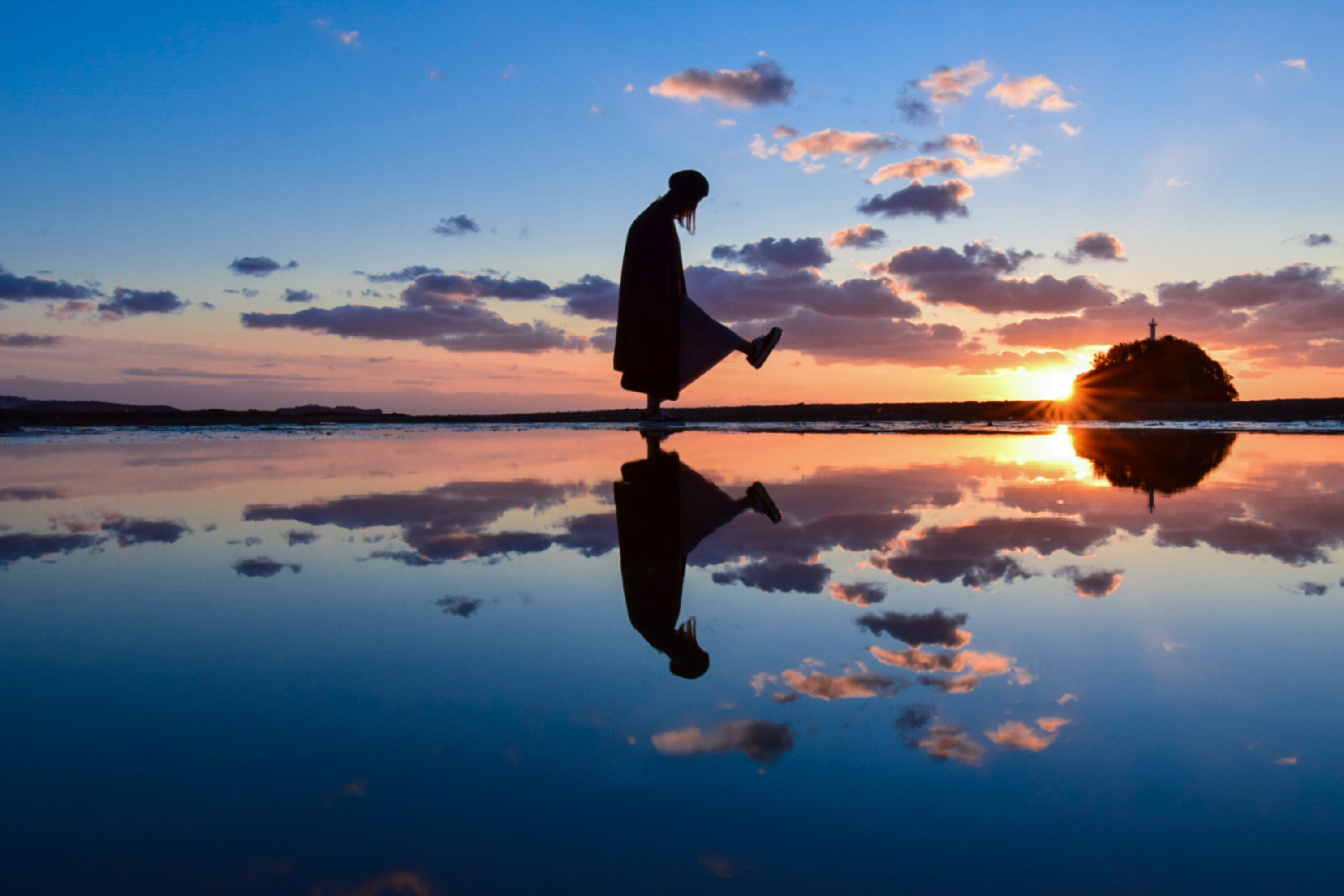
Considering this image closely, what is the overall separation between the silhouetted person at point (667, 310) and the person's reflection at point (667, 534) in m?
3.28

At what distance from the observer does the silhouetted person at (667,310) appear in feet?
32.7

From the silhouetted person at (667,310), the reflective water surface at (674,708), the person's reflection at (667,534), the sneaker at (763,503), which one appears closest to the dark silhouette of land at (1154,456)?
the reflective water surface at (674,708)

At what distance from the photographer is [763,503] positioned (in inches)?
188

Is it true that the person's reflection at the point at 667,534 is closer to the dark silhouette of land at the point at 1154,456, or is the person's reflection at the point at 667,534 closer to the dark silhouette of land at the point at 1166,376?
the dark silhouette of land at the point at 1154,456

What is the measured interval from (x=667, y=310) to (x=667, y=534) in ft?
22.3

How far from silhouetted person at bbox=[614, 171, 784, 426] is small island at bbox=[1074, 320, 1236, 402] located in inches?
1077

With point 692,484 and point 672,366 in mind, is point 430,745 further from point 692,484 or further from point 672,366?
point 672,366

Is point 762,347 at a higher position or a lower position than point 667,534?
higher

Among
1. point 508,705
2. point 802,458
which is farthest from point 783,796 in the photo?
point 802,458

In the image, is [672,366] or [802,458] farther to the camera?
[672,366]

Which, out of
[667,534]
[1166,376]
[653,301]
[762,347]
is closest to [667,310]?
[653,301]

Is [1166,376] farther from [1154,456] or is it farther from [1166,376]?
[1154,456]

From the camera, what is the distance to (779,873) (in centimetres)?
106

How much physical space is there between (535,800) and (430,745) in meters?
0.30
